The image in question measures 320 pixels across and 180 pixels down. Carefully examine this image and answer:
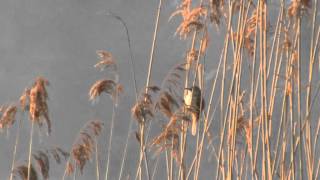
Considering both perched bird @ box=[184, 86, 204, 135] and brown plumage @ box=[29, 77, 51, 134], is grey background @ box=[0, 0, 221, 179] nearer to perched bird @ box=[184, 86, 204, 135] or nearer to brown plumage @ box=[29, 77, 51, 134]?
perched bird @ box=[184, 86, 204, 135]

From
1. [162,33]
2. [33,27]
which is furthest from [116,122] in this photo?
[33,27]

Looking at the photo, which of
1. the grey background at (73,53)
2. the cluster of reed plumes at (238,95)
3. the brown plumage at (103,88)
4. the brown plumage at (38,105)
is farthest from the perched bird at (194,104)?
the grey background at (73,53)

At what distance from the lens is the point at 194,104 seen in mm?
3686

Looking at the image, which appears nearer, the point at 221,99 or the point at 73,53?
the point at 221,99

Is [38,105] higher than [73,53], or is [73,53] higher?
[73,53]

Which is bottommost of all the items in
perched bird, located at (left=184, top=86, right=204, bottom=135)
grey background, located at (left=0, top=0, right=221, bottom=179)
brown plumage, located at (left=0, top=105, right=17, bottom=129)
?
brown plumage, located at (left=0, top=105, right=17, bottom=129)

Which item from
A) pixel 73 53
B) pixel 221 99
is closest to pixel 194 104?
pixel 221 99

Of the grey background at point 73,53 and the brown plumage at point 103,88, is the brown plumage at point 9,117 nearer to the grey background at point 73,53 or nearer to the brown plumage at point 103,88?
the brown plumage at point 103,88

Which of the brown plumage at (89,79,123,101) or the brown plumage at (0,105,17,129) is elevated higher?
the brown plumage at (89,79,123,101)

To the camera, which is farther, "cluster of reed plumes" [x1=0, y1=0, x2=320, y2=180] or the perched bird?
the perched bird

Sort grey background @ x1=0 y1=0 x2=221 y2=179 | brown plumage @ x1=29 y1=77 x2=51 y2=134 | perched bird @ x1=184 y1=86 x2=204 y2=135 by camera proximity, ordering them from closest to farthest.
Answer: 1. brown plumage @ x1=29 y1=77 x2=51 y2=134
2. perched bird @ x1=184 y1=86 x2=204 y2=135
3. grey background @ x1=0 y1=0 x2=221 y2=179

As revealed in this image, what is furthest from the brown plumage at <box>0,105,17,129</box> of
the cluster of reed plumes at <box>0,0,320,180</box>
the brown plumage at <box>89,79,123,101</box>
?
the brown plumage at <box>89,79,123,101</box>

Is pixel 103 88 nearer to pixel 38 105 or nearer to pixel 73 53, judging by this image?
pixel 38 105

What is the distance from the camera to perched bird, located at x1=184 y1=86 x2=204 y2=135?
3.63 metres
